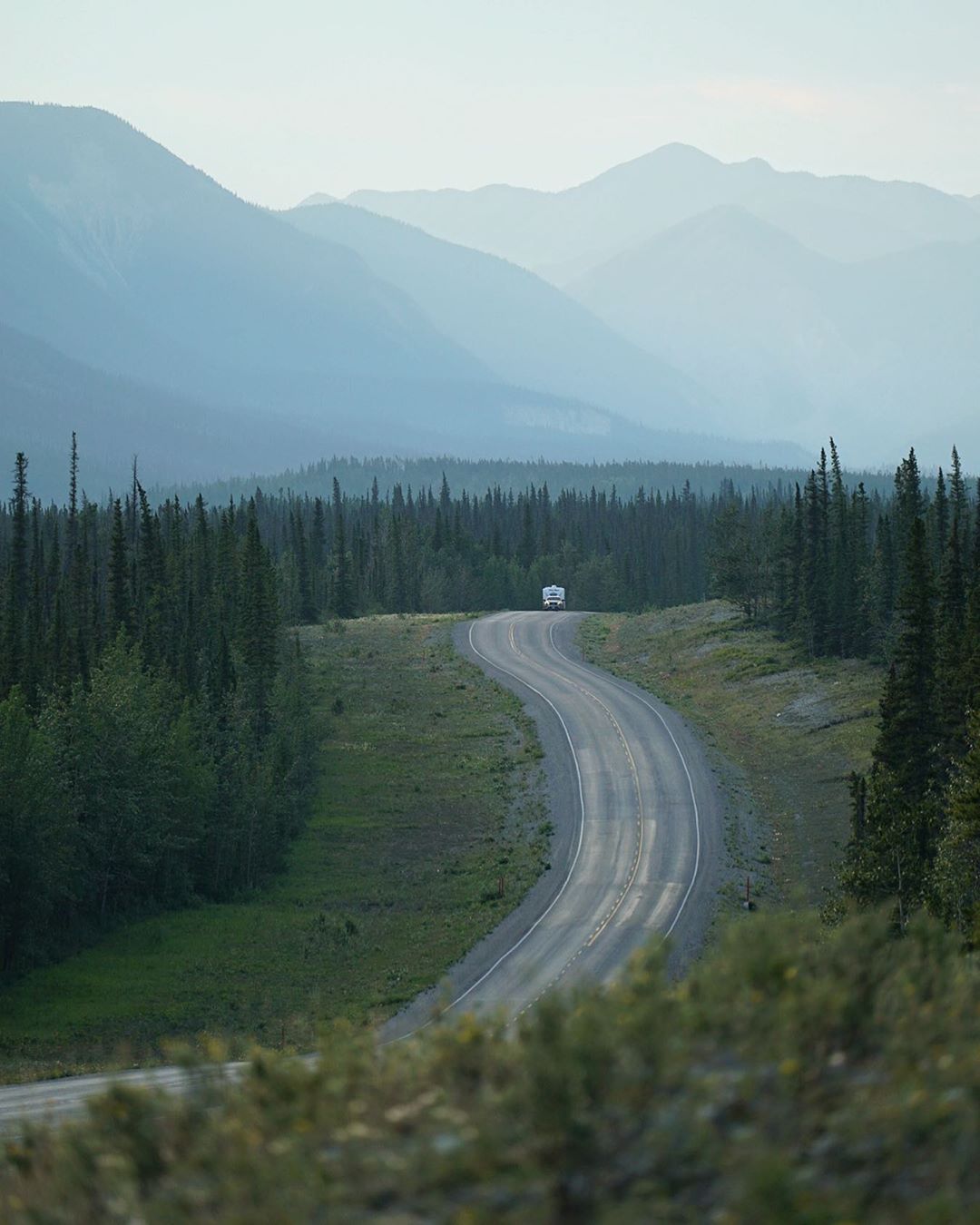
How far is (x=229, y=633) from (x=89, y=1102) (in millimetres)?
Result: 75689

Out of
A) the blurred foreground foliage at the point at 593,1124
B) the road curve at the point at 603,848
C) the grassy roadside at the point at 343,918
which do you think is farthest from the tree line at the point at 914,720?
the grassy roadside at the point at 343,918

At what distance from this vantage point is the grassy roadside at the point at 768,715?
54.2 m

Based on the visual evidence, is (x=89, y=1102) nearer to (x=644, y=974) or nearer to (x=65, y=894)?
(x=644, y=974)

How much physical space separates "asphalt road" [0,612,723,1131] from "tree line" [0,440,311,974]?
1247 cm

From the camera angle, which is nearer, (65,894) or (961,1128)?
(961,1128)

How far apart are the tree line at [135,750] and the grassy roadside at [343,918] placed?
1950mm

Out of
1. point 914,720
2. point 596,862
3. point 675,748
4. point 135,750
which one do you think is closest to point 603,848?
point 596,862

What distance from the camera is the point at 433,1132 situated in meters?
10.1

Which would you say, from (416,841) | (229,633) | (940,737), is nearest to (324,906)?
(416,841)

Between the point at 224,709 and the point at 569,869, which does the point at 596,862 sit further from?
the point at 224,709

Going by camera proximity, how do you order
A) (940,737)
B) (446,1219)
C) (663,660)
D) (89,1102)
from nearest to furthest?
1. (446,1219)
2. (89,1102)
3. (940,737)
4. (663,660)

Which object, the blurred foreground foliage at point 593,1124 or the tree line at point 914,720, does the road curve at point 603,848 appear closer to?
the tree line at point 914,720

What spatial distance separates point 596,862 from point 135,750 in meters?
17.3

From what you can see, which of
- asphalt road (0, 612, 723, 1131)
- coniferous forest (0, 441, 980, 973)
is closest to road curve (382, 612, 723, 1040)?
asphalt road (0, 612, 723, 1131)
